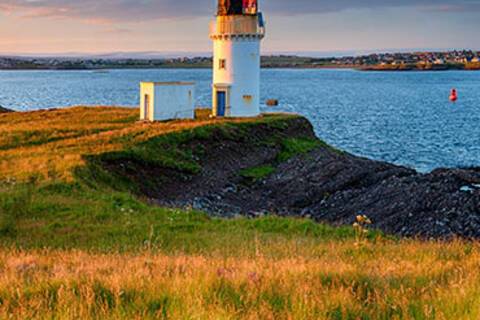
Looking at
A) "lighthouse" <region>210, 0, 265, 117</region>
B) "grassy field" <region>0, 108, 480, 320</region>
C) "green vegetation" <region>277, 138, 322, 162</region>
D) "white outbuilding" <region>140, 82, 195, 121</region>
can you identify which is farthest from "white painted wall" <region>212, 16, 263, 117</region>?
"grassy field" <region>0, 108, 480, 320</region>

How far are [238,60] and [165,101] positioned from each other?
20.2 ft

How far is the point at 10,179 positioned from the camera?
20.5 m

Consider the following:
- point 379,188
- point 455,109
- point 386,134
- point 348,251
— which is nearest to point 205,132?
point 379,188

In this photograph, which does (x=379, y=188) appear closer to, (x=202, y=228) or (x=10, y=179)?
(x=202, y=228)

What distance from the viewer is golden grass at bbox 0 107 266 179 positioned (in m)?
22.6

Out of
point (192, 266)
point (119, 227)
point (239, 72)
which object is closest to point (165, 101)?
point (239, 72)

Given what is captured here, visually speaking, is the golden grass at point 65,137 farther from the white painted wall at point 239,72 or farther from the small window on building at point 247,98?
the small window on building at point 247,98

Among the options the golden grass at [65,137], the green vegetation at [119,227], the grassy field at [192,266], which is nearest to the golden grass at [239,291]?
the grassy field at [192,266]

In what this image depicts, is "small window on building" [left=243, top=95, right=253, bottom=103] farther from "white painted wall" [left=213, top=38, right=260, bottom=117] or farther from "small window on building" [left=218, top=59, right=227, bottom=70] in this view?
"small window on building" [left=218, top=59, right=227, bottom=70]

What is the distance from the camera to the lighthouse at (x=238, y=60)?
39812 millimetres

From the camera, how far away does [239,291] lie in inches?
250

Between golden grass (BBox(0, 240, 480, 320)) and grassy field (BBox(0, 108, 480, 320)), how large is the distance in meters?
0.02

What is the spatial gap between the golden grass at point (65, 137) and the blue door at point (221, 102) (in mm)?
1097

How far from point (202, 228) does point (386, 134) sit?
151 feet
